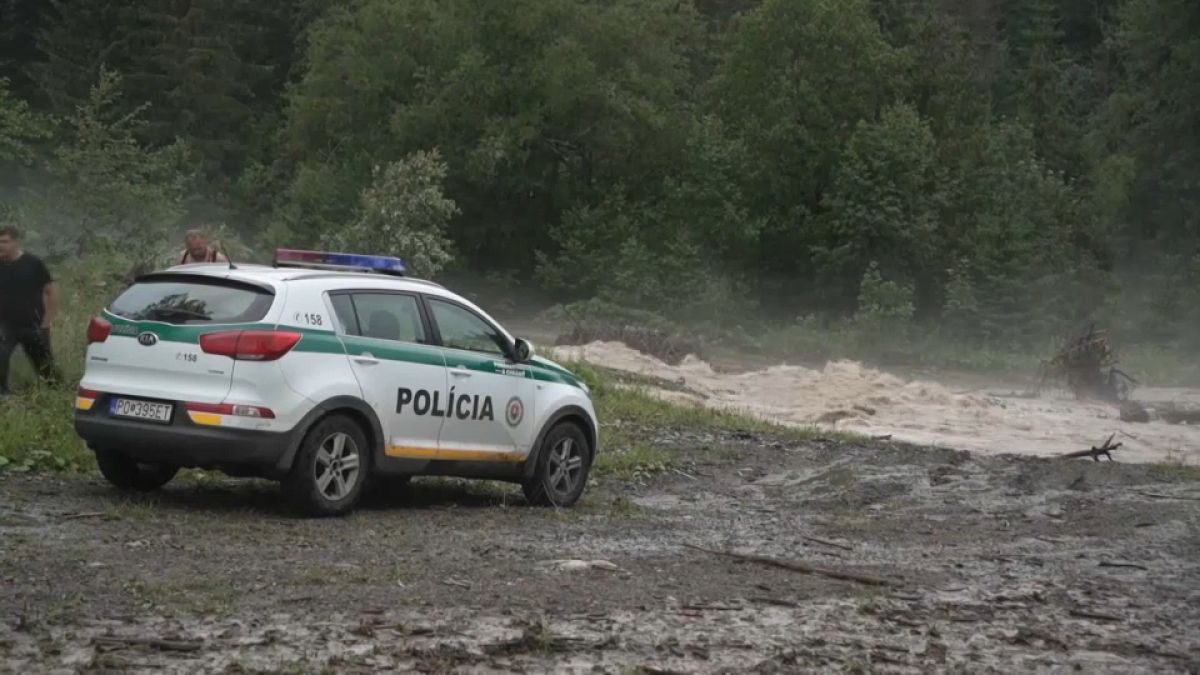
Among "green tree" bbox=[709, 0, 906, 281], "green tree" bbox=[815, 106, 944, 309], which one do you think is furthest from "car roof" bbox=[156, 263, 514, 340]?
"green tree" bbox=[709, 0, 906, 281]

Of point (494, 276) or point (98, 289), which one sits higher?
point (494, 276)

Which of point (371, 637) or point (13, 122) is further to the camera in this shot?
point (13, 122)

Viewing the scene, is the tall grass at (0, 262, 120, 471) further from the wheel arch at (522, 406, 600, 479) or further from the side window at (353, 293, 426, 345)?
the wheel arch at (522, 406, 600, 479)

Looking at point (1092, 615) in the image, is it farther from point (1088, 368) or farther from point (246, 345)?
point (1088, 368)

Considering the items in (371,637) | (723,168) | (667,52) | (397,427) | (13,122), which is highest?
(667,52)

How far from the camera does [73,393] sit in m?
14.5

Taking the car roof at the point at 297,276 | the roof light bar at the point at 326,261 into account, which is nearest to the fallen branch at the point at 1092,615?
the car roof at the point at 297,276

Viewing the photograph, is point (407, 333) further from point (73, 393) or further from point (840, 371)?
point (840, 371)

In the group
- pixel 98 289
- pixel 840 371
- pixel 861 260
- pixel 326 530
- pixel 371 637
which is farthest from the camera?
pixel 861 260

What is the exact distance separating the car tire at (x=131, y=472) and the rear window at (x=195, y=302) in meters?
1.03

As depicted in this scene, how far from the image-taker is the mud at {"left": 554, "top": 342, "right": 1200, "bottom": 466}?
2372cm

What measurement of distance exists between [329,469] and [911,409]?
57.8 ft

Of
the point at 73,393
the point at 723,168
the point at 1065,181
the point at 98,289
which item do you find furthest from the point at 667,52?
the point at 73,393

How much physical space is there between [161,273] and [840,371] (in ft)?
72.3
